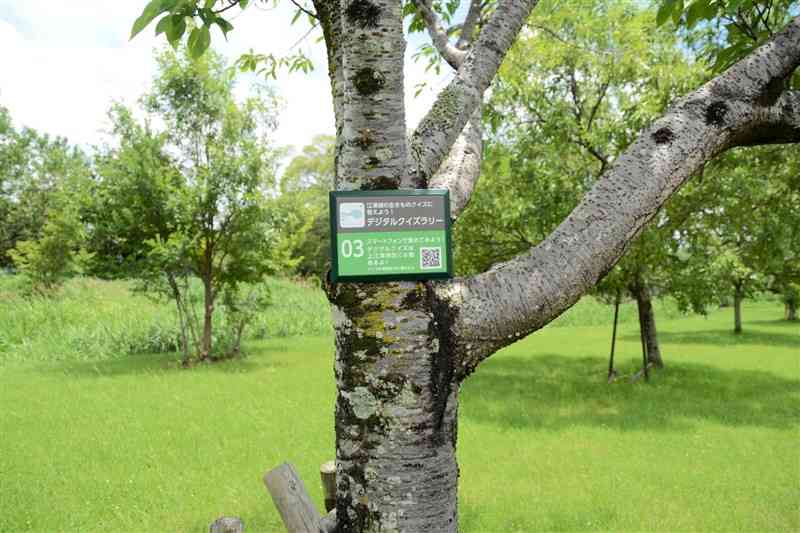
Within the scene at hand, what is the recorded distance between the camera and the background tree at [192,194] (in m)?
14.0

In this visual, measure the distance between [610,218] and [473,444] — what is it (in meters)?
6.86

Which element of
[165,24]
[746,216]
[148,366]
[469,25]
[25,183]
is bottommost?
[148,366]

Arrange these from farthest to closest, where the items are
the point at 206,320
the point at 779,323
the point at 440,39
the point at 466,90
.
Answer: the point at 779,323 → the point at 206,320 → the point at 440,39 → the point at 466,90

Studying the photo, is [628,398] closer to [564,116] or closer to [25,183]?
[564,116]

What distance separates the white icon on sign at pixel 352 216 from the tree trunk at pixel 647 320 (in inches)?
467

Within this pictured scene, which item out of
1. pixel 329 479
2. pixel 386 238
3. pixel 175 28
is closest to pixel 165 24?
pixel 175 28

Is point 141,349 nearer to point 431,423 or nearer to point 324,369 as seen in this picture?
point 324,369

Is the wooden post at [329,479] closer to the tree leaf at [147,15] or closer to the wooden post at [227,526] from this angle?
the wooden post at [227,526]

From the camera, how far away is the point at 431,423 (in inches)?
76.9

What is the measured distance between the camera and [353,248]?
195 cm

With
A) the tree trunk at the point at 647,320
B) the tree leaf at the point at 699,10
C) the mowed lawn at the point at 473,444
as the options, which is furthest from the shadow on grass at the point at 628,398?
the tree leaf at the point at 699,10

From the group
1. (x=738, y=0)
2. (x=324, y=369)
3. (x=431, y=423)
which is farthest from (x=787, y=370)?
(x=431, y=423)

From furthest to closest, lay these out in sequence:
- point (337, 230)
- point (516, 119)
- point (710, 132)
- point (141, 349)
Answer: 1. point (141, 349)
2. point (516, 119)
3. point (710, 132)
4. point (337, 230)

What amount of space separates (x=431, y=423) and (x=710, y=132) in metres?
1.34
